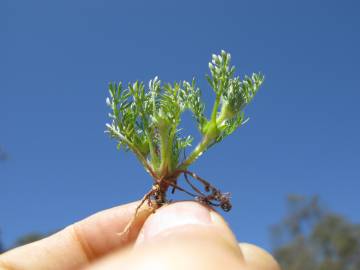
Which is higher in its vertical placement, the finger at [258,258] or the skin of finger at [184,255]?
the finger at [258,258]

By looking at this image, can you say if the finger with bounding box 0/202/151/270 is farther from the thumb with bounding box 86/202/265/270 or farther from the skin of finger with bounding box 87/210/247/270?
the skin of finger with bounding box 87/210/247/270

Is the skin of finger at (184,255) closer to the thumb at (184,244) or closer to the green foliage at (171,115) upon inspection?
the thumb at (184,244)

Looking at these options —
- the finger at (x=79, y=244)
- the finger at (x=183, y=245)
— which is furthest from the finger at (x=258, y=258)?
the finger at (x=79, y=244)

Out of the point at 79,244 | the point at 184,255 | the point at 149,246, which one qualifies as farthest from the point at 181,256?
the point at 79,244

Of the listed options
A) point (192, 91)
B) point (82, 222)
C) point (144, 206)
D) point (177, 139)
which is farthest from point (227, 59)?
point (82, 222)

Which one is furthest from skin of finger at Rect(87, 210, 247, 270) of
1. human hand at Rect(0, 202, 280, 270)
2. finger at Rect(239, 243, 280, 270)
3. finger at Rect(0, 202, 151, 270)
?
finger at Rect(0, 202, 151, 270)

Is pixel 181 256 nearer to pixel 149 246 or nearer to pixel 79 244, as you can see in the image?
pixel 149 246

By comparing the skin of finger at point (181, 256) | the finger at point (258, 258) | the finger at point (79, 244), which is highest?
the finger at point (79, 244)
